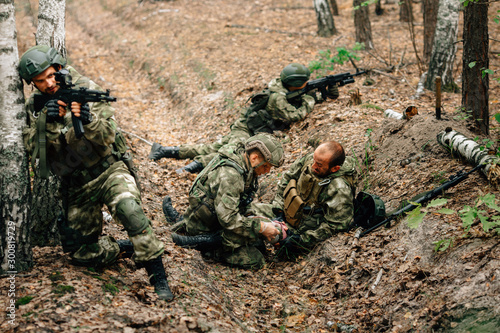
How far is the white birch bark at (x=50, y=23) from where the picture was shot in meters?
5.22

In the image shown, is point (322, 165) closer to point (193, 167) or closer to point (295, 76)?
point (193, 167)

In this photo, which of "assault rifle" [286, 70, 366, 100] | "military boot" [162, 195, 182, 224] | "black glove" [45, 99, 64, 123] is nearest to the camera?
"black glove" [45, 99, 64, 123]

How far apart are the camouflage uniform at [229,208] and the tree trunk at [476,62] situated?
3.81m

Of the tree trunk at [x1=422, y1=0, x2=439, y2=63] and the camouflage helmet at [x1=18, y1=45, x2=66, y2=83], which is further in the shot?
the tree trunk at [x1=422, y1=0, x2=439, y2=63]

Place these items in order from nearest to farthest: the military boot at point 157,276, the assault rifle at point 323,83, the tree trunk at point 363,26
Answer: the military boot at point 157,276, the assault rifle at point 323,83, the tree trunk at point 363,26

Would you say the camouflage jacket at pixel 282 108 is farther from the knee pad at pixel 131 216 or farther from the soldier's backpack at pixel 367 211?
the knee pad at pixel 131 216

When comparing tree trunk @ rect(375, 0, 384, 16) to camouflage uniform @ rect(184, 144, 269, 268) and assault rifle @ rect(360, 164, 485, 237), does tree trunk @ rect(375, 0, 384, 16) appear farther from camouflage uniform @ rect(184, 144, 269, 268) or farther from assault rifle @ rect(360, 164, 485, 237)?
camouflage uniform @ rect(184, 144, 269, 268)

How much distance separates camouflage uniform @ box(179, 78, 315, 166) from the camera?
27.2 feet

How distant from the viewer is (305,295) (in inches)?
198

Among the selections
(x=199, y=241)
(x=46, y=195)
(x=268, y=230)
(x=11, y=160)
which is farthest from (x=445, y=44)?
(x=11, y=160)

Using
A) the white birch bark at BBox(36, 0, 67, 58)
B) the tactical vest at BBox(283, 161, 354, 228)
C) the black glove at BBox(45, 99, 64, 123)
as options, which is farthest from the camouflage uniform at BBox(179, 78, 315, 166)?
the black glove at BBox(45, 99, 64, 123)

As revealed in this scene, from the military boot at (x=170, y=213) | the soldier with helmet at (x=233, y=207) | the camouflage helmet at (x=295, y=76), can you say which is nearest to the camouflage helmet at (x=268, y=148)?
the soldier with helmet at (x=233, y=207)

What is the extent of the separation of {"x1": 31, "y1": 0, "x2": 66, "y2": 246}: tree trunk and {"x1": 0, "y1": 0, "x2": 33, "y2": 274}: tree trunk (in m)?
1.14

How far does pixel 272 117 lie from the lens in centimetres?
911
